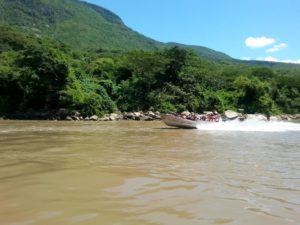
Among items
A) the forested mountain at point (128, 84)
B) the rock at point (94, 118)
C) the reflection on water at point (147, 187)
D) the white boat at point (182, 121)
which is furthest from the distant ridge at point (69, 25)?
the reflection on water at point (147, 187)

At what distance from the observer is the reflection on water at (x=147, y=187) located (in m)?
6.07

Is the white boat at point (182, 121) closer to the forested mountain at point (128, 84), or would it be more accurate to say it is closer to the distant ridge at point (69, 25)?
the forested mountain at point (128, 84)

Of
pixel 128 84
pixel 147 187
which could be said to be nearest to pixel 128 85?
pixel 128 84

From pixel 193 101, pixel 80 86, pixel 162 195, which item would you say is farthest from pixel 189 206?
pixel 193 101

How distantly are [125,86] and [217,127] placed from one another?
21.9m

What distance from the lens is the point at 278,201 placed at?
278 inches

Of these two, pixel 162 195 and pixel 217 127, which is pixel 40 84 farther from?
pixel 162 195

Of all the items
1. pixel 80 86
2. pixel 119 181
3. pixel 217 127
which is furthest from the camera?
pixel 80 86

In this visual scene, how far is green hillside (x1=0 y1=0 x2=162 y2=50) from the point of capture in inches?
4855

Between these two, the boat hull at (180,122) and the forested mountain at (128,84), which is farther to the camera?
the forested mountain at (128,84)

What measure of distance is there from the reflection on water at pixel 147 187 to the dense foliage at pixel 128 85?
84.9ft

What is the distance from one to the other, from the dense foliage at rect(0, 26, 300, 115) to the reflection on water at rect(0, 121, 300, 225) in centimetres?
2587

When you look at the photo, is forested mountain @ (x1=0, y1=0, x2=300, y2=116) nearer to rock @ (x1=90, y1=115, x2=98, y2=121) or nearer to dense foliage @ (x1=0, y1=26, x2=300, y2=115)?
dense foliage @ (x1=0, y1=26, x2=300, y2=115)

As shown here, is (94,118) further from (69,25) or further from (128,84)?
(69,25)
